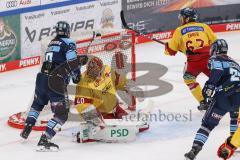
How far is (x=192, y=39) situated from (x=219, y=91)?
196 cm

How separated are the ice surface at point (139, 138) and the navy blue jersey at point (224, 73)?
104 centimetres


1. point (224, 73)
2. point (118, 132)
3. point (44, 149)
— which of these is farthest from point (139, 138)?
point (224, 73)

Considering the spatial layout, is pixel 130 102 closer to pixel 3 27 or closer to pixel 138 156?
pixel 138 156

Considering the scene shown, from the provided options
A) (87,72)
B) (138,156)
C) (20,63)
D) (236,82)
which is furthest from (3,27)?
(236,82)

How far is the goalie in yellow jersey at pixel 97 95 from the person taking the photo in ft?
30.6

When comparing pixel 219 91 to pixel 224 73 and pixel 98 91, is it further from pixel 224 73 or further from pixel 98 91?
pixel 98 91

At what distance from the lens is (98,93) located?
947 centimetres

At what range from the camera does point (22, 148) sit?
9.17 metres

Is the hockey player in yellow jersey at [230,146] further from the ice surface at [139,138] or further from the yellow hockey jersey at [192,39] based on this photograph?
the yellow hockey jersey at [192,39]

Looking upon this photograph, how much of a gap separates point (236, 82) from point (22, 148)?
9.59 ft

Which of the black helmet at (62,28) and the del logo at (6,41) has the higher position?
the black helmet at (62,28)

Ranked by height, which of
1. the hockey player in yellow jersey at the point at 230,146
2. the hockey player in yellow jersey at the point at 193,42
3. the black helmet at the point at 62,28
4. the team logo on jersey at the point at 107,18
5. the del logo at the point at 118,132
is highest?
the black helmet at the point at 62,28

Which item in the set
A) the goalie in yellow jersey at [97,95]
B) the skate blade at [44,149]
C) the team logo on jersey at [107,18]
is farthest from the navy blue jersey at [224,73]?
the team logo on jersey at [107,18]

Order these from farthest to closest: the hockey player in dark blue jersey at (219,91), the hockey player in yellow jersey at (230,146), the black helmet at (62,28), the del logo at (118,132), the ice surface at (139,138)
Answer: the del logo at (118,132)
the black helmet at (62,28)
the ice surface at (139,138)
the hockey player in dark blue jersey at (219,91)
the hockey player in yellow jersey at (230,146)
